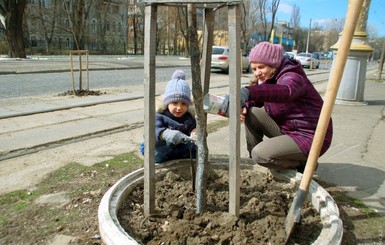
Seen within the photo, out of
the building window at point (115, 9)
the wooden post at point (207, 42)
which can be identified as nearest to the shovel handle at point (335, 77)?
the wooden post at point (207, 42)

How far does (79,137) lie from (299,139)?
3.19 meters

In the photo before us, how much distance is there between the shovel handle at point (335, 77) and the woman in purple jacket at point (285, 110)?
47 centimetres

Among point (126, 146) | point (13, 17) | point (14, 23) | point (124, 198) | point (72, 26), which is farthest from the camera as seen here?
point (72, 26)

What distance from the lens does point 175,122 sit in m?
3.12

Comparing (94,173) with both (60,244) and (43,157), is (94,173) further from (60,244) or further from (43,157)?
(60,244)

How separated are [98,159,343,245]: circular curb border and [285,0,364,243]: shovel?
7.9 inches

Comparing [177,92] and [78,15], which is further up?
[78,15]

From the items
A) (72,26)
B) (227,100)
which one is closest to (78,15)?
(72,26)

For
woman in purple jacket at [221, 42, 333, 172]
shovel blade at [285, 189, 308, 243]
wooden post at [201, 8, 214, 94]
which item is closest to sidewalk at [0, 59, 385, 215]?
woman in purple jacket at [221, 42, 333, 172]

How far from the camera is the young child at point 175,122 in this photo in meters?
2.86

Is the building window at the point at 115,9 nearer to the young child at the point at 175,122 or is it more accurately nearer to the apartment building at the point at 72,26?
the apartment building at the point at 72,26

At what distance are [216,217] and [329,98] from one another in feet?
3.31

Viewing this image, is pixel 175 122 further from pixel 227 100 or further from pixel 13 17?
pixel 13 17

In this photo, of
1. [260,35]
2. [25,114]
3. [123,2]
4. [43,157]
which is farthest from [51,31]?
[43,157]
